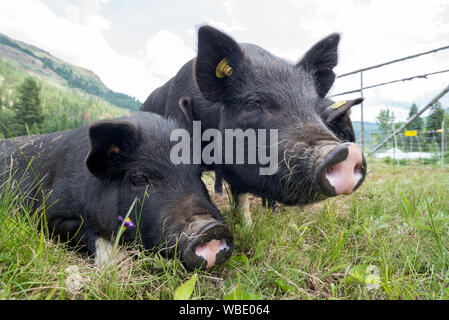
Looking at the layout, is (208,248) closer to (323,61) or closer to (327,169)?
(327,169)

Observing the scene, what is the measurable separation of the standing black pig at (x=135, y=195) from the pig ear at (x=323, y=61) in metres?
1.70

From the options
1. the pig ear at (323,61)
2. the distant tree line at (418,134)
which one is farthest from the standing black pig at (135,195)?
the distant tree line at (418,134)

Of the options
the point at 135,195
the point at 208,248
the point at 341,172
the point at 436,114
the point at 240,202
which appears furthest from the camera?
the point at 436,114

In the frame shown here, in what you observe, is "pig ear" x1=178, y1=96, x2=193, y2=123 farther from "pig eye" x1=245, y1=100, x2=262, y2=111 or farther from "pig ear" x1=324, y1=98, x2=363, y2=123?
"pig ear" x1=324, y1=98, x2=363, y2=123

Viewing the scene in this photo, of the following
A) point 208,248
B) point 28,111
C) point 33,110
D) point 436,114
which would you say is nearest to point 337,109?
point 208,248

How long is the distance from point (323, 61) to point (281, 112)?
1268mm

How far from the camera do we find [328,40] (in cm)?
329

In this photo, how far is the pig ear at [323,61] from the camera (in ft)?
10.7

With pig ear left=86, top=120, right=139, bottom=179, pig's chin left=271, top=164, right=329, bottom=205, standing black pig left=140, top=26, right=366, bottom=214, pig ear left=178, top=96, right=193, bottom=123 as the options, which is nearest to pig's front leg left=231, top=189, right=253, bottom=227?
standing black pig left=140, top=26, right=366, bottom=214

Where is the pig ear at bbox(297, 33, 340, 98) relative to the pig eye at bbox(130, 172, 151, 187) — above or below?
above

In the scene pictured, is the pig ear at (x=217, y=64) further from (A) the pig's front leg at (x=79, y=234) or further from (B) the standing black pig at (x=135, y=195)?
(A) the pig's front leg at (x=79, y=234)

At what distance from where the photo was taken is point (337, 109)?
9.68ft

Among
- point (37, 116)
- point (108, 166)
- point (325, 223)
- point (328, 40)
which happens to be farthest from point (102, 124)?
point (37, 116)

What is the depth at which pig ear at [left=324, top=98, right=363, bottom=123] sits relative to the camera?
9.44ft
